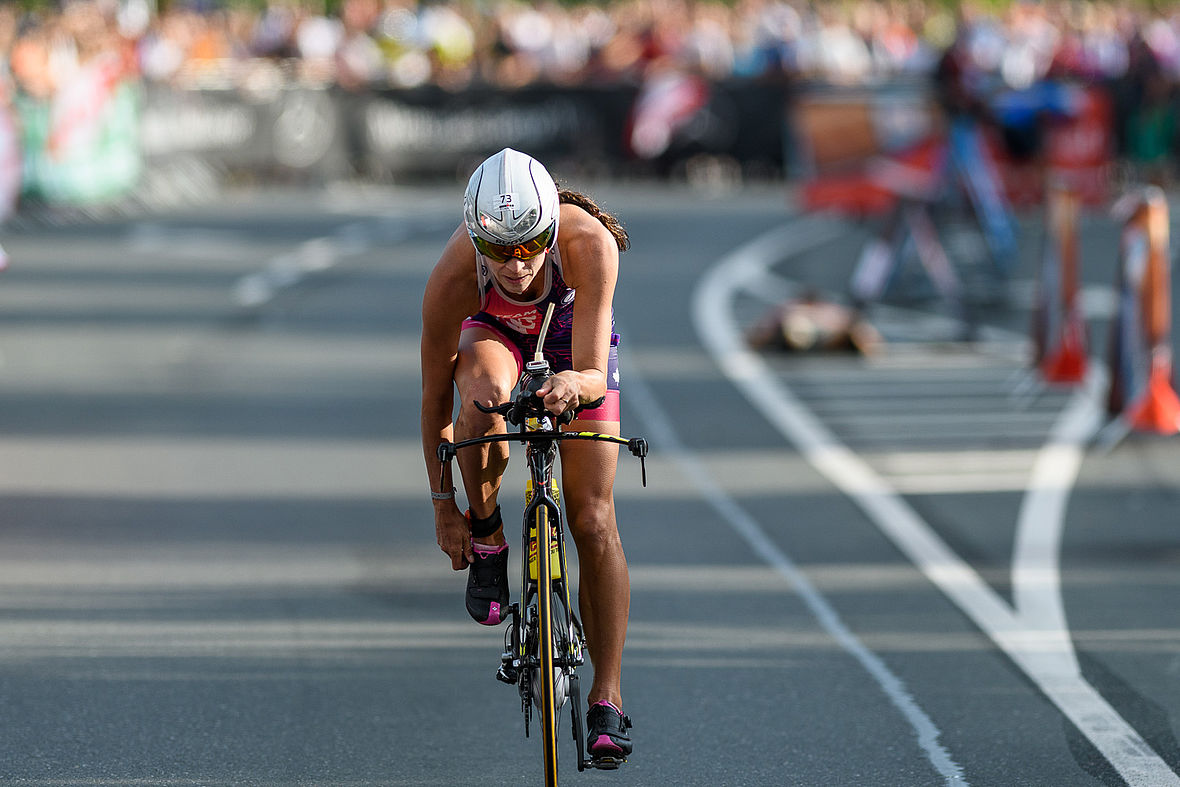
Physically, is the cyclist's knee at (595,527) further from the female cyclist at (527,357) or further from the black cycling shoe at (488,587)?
the black cycling shoe at (488,587)

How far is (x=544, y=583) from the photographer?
5.29m

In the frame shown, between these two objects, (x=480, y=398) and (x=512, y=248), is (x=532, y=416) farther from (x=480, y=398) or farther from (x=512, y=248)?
(x=512, y=248)

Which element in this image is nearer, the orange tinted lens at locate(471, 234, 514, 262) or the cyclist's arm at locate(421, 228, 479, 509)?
the orange tinted lens at locate(471, 234, 514, 262)

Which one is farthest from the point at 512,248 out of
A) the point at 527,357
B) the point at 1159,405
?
the point at 1159,405

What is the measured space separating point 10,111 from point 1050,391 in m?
14.9

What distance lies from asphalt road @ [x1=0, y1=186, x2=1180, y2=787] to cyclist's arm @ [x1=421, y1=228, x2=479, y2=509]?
119 centimetres

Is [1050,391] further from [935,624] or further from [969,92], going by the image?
[935,624]

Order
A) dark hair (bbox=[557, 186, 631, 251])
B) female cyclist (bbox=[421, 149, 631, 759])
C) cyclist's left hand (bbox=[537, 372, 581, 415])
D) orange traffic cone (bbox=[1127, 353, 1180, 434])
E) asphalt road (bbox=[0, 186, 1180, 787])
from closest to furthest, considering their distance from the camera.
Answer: cyclist's left hand (bbox=[537, 372, 581, 415]), female cyclist (bbox=[421, 149, 631, 759]), dark hair (bbox=[557, 186, 631, 251]), asphalt road (bbox=[0, 186, 1180, 787]), orange traffic cone (bbox=[1127, 353, 1180, 434])

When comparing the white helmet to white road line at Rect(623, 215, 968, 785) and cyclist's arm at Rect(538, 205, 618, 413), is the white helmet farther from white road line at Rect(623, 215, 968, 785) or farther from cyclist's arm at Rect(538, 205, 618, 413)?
white road line at Rect(623, 215, 968, 785)

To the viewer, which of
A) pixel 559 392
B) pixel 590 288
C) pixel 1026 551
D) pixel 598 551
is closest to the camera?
pixel 559 392

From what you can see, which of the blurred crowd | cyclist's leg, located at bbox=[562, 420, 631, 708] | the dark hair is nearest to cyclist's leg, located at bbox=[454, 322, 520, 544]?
cyclist's leg, located at bbox=[562, 420, 631, 708]

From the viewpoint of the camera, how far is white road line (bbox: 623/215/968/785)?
6320 mm

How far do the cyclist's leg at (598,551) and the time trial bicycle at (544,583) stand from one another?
0.06m

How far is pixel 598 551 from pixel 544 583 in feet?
1.21
